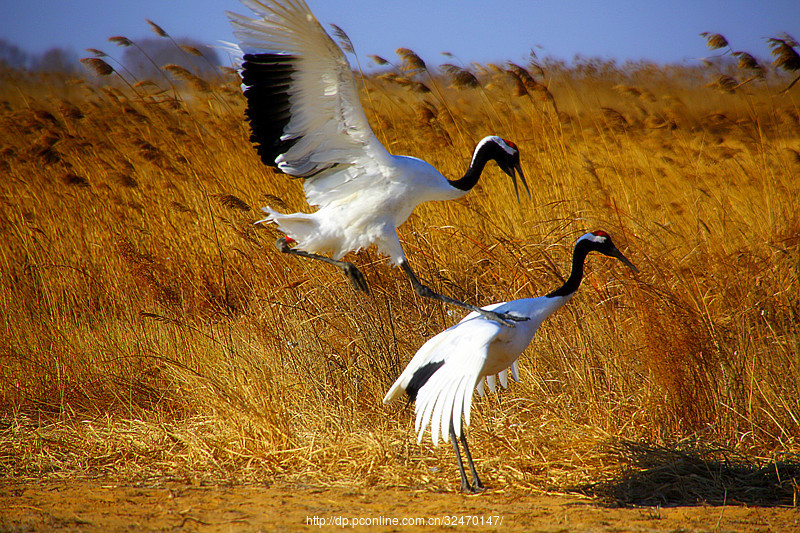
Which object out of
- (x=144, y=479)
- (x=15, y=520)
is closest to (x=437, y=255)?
(x=144, y=479)

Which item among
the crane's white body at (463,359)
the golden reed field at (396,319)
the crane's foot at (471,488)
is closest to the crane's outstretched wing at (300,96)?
the golden reed field at (396,319)

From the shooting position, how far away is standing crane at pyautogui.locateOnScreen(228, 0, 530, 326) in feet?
10.9

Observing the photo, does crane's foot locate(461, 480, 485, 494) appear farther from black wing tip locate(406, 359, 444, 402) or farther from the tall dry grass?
black wing tip locate(406, 359, 444, 402)

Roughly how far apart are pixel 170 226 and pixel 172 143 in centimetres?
92

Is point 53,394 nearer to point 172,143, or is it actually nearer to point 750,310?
point 172,143

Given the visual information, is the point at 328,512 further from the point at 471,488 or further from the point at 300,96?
the point at 300,96

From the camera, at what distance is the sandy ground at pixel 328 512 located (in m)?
2.79

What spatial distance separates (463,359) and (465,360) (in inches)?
0.6

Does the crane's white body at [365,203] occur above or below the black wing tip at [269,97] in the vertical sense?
below

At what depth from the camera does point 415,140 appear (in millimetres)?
7180

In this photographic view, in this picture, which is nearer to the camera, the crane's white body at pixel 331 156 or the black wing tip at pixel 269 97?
the crane's white body at pixel 331 156

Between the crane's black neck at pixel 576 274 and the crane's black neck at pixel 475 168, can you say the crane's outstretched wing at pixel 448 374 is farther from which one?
the crane's black neck at pixel 475 168

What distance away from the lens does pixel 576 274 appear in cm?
354

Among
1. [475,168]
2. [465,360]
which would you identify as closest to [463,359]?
[465,360]
